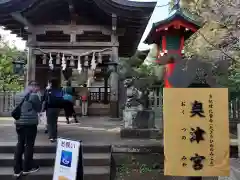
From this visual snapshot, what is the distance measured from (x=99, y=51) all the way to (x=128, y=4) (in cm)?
219

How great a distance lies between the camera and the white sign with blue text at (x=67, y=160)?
410cm

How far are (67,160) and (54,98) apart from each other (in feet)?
8.79

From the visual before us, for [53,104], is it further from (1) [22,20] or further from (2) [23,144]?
(1) [22,20]

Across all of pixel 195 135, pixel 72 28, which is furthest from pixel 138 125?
pixel 72 28

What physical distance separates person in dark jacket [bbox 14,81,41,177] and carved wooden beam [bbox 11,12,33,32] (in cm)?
498

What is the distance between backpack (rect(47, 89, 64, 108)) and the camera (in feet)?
21.8

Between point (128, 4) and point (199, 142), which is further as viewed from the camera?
point (128, 4)

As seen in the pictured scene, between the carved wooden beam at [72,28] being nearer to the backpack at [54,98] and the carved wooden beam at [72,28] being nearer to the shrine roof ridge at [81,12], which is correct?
the shrine roof ridge at [81,12]

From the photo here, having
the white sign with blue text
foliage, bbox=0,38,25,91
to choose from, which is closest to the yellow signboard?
the white sign with blue text

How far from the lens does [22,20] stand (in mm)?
9742

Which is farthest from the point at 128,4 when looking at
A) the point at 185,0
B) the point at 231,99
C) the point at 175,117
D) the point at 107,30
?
the point at 185,0

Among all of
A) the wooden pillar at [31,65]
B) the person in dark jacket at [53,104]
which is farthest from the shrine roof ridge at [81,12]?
the person in dark jacket at [53,104]

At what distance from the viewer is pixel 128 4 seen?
930cm

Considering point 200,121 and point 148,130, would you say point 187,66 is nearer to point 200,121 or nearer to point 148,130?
point 200,121
